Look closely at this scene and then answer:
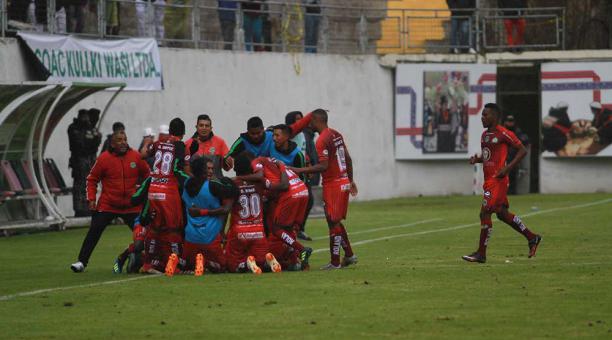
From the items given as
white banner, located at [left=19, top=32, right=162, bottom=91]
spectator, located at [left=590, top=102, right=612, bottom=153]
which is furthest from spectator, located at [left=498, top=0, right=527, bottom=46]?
white banner, located at [left=19, top=32, right=162, bottom=91]

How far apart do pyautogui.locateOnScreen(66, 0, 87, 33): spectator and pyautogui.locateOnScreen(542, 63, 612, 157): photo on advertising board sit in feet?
46.4

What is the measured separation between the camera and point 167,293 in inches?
559

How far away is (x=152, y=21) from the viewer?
3092 centimetres

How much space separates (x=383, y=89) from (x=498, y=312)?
1007 inches

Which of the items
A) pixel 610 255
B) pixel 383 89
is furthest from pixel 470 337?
pixel 383 89

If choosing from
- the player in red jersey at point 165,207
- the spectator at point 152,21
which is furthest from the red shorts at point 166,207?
the spectator at point 152,21

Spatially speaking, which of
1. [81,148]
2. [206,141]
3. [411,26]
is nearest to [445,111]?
[411,26]

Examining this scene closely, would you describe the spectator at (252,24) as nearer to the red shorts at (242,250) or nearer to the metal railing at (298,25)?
the metal railing at (298,25)

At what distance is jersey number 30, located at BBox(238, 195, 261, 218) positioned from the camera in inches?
646

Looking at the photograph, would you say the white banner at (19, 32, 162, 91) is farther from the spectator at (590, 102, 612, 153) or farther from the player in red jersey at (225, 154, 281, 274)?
the spectator at (590, 102, 612, 153)

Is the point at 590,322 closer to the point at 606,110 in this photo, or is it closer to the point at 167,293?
the point at 167,293

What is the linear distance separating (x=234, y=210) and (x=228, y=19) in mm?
17043

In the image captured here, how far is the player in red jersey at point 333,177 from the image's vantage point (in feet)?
54.1

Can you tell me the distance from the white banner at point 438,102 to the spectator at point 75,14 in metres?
11.1
